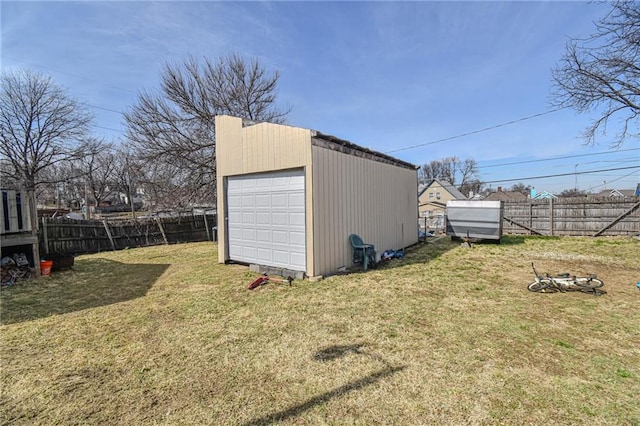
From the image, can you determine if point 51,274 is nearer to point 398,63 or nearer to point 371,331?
point 371,331

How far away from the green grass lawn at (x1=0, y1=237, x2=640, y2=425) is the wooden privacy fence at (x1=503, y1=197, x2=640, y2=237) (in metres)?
8.68

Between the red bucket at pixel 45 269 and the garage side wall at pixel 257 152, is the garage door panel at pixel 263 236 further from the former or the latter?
the red bucket at pixel 45 269

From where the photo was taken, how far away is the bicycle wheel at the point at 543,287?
5031 millimetres

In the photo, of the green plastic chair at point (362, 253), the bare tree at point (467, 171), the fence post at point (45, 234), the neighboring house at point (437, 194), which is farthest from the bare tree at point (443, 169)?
the fence post at point (45, 234)

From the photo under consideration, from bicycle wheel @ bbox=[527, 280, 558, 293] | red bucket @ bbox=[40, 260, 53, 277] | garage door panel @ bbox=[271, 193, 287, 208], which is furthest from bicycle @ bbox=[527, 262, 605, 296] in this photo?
red bucket @ bbox=[40, 260, 53, 277]

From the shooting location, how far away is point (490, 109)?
47.6 feet

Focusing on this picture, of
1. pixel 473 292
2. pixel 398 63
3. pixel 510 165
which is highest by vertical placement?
pixel 398 63

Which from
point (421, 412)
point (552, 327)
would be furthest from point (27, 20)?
point (552, 327)

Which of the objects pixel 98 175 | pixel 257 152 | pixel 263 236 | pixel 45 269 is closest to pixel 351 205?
pixel 263 236

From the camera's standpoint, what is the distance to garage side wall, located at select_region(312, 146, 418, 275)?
6.03 meters

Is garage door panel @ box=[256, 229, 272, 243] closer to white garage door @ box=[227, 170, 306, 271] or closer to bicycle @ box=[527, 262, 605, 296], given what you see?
white garage door @ box=[227, 170, 306, 271]

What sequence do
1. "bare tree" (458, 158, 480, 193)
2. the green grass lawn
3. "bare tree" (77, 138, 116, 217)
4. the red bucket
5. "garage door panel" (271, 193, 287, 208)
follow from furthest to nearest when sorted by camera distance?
1. "bare tree" (458, 158, 480, 193)
2. "bare tree" (77, 138, 116, 217)
3. the red bucket
4. "garage door panel" (271, 193, 287, 208)
5. the green grass lawn

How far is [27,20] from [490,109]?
17.1 m

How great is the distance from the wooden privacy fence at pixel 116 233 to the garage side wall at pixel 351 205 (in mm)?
8420
